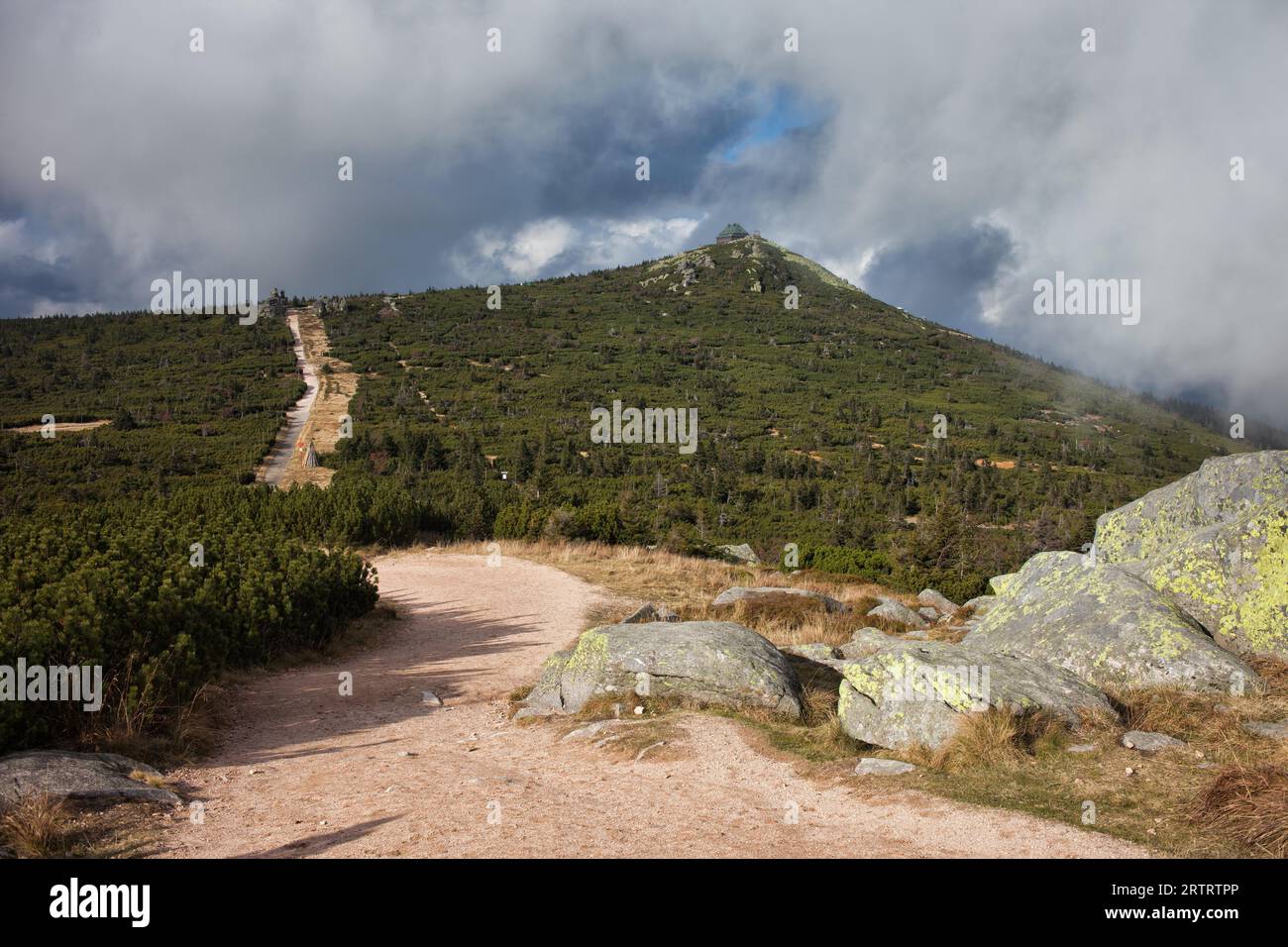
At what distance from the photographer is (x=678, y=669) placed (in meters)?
7.89

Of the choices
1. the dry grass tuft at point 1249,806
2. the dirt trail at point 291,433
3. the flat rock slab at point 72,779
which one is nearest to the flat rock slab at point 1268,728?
the dry grass tuft at point 1249,806

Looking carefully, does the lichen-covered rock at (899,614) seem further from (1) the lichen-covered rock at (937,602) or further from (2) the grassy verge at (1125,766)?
(2) the grassy verge at (1125,766)

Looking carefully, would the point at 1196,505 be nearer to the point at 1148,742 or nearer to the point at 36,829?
the point at 1148,742

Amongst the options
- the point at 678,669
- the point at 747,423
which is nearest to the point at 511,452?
the point at 747,423

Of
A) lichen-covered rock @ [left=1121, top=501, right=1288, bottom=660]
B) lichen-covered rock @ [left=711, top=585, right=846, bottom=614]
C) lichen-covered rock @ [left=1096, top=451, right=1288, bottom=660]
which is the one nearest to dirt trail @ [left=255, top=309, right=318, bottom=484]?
lichen-covered rock @ [left=711, top=585, right=846, bottom=614]

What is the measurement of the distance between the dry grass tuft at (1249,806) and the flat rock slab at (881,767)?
5.92 feet

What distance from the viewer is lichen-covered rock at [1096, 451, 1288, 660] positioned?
23.8ft

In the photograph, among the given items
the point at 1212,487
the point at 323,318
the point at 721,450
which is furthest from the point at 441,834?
the point at 323,318

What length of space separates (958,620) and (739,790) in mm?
10176

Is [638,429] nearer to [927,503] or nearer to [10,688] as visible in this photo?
[927,503]

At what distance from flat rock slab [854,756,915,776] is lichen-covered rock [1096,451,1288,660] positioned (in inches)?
156

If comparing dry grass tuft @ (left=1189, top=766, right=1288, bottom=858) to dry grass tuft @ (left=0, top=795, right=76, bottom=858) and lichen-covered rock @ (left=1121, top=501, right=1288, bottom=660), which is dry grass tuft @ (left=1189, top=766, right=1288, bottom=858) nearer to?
lichen-covered rock @ (left=1121, top=501, right=1288, bottom=660)

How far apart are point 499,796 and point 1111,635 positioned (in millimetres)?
5875
